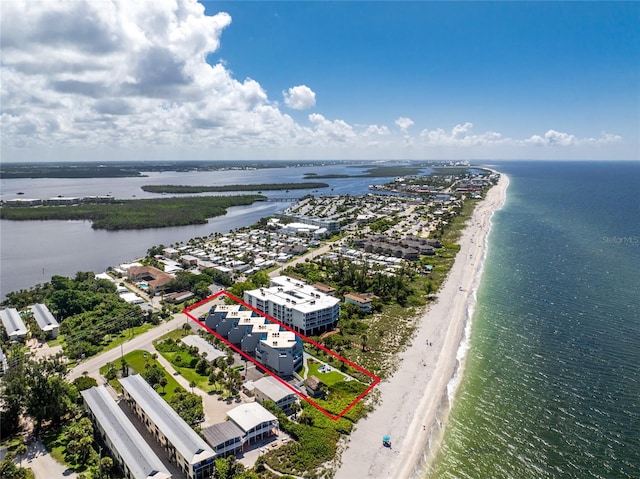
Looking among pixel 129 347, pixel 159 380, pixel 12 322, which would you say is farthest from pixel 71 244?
pixel 159 380

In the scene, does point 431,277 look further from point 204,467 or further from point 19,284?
point 19,284

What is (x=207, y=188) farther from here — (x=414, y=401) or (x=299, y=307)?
(x=414, y=401)

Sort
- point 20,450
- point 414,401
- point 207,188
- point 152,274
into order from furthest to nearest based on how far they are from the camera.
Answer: point 207,188 → point 152,274 → point 414,401 → point 20,450

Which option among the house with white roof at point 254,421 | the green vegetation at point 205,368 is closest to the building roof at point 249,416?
the house with white roof at point 254,421

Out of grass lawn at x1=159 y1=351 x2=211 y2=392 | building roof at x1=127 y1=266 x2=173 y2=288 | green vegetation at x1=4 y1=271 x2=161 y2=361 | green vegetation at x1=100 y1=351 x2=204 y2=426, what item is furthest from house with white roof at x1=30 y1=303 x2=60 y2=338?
grass lawn at x1=159 y1=351 x2=211 y2=392

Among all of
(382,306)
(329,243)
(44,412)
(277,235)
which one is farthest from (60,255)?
(382,306)

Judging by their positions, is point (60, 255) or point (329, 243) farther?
point (329, 243)
